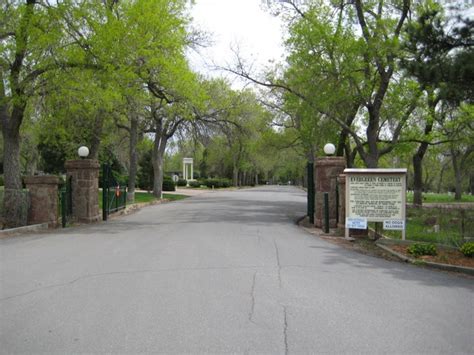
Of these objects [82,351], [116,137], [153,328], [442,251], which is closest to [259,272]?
[153,328]

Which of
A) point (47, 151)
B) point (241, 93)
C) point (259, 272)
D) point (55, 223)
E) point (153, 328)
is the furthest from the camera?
point (47, 151)

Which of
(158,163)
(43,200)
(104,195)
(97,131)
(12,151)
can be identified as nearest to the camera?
(43,200)

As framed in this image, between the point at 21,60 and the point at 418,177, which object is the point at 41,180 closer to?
the point at 21,60

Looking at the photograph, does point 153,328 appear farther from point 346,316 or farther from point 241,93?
point 241,93

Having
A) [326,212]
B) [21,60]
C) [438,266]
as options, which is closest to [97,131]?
[21,60]

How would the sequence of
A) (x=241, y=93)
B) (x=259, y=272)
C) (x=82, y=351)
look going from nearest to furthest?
(x=82, y=351), (x=259, y=272), (x=241, y=93)

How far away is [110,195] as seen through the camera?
19.1 m

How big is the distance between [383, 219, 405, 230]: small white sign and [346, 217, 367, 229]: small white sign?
56 centimetres

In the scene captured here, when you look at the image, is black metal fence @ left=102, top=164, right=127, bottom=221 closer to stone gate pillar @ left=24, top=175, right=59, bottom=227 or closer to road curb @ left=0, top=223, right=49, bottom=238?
stone gate pillar @ left=24, top=175, right=59, bottom=227

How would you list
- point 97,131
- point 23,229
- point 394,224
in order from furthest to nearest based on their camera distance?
1. point 97,131
2. point 23,229
3. point 394,224

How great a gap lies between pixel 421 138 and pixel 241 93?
11578 millimetres

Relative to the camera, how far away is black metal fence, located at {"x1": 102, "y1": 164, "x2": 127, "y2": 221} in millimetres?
18156

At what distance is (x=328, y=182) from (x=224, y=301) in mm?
10417

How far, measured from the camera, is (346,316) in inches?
221
